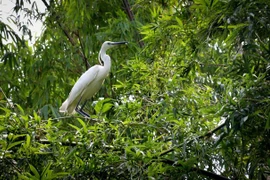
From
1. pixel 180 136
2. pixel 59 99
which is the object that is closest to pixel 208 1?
pixel 180 136

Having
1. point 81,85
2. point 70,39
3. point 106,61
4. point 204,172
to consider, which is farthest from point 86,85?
point 204,172

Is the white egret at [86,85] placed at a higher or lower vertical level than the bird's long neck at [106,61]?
lower

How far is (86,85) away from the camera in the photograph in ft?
14.4

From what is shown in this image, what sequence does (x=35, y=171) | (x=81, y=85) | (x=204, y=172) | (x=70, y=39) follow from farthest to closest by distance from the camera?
(x=70, y=39) < (x=81, y=85) < (x=204, y=172) < (x=35, y=171)

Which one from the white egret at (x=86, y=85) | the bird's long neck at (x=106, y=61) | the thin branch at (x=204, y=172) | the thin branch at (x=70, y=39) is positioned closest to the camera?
the thin branch at (x=204, y=172)

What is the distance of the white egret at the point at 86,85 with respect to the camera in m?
4.32

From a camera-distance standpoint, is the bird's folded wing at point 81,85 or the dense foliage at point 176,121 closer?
the dense foliage at point 176,121

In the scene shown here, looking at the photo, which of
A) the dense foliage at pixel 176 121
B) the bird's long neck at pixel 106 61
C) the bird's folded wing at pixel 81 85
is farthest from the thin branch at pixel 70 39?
the dense foliage at pixel 176 121

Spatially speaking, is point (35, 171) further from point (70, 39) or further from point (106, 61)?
point (70, 39)

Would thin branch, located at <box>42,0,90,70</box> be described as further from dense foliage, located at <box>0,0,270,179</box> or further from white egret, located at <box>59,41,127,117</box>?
dense foliage, located at <box>0,0,270,179</box>

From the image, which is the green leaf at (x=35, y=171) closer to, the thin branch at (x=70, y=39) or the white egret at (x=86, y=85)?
the white egret at (x=86, y=85)

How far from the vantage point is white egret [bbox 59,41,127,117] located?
432 centimetres

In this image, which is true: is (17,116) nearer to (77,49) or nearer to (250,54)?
(250,54)

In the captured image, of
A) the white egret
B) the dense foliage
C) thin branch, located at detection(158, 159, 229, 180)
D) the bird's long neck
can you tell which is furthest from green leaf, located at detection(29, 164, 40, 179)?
the bird's long neck
